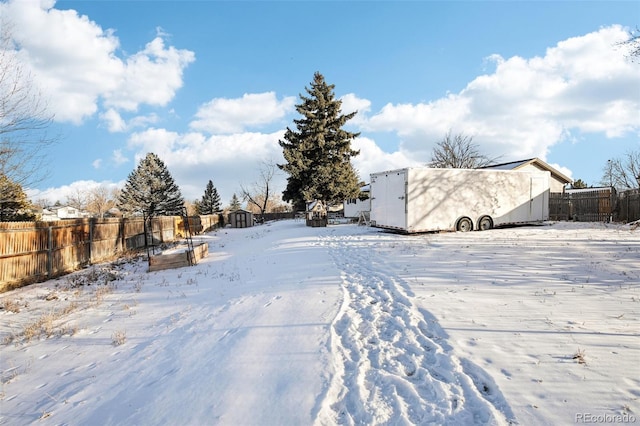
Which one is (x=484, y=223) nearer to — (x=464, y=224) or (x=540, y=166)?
(x=464, y=224)

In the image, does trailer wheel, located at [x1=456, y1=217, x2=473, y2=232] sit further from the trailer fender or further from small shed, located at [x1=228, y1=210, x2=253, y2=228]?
small shed, located at [x1=228, y1=210, x2=253, y2=228]

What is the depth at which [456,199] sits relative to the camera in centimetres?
1366

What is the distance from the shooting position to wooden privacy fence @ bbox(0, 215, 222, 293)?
904cm

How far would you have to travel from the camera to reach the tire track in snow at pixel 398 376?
2.61 metres

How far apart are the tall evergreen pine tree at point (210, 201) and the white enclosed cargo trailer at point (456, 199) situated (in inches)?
1907

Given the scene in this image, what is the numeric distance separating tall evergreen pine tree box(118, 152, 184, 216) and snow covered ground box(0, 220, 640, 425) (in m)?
37.7

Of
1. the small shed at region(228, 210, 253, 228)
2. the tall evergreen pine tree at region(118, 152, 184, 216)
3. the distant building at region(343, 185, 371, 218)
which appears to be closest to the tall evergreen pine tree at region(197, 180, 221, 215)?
the tall evergreen pine tree at region(118, 152, 184, 216)

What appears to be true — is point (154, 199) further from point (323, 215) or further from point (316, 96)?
point (323, 215)

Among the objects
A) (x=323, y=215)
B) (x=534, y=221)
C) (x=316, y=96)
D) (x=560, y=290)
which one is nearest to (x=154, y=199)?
(x=316, y=96)

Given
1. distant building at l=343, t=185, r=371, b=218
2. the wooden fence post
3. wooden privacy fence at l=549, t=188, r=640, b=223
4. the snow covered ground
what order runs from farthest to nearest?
distant building at l=343, t=185, r=371, b=218 → wooden privacy fence at l=549, t=188, r=640, b=223 → the wooden fence post → the snow covered ground

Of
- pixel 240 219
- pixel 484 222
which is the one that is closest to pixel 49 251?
pixel 484 222

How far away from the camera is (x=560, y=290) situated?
540 cm

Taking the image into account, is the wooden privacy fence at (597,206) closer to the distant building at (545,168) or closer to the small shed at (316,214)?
the distant building at (545,168)

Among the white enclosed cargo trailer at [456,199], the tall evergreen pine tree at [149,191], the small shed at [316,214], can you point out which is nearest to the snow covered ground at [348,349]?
the white enclosed cargo trailer at [456,199]
